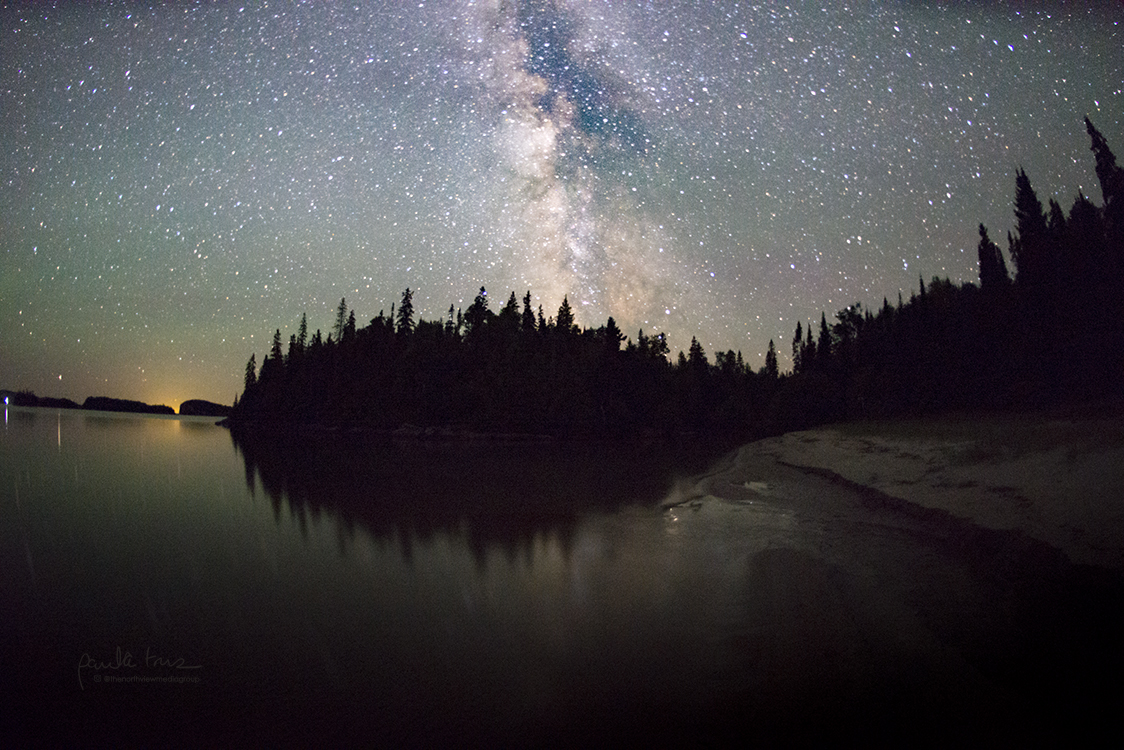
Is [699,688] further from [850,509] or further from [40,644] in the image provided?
[850,509]

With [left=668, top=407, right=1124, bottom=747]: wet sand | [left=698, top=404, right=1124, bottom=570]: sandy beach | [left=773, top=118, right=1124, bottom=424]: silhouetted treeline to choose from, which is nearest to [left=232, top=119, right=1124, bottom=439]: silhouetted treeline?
[left=773, top=118, right=1124, bottom=424]: silhouetted treeline

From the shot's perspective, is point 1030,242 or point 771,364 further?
point 771,364

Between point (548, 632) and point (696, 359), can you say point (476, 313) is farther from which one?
point (548, 632)

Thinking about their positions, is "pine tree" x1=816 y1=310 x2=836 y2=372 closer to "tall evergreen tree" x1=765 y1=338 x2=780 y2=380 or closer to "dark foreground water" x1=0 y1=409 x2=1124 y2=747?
"tall evergreen tree" x1=765 y1=338 x2=780 y2=380

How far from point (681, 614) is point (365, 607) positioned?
6.93 metres

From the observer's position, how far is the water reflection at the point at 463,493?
668 inches

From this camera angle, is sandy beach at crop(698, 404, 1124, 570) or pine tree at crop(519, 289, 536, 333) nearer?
sandy beach at crop(698, 404, 1124, 570)

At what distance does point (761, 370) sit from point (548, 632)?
169m

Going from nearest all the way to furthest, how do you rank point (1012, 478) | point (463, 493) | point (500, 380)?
point (1012, 478) → point (463, 493) → point (500, 380)

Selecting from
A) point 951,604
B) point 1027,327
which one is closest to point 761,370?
point 1027,327

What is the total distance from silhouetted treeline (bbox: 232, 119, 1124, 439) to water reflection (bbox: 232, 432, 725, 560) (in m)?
39.7

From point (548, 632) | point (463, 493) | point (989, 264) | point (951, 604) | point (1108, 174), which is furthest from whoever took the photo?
point (989, 264)

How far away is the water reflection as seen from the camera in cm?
1697

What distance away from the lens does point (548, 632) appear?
908 centimetres
